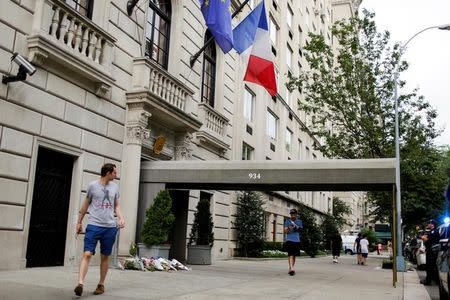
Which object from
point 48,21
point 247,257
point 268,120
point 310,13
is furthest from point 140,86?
point 310,13

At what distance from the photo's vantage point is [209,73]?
69.6 ft

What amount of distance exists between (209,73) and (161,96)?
6.66 m

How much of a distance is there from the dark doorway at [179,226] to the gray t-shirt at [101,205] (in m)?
9.65

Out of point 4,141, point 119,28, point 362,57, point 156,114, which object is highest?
point 362,57

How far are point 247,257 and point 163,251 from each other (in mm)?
11304

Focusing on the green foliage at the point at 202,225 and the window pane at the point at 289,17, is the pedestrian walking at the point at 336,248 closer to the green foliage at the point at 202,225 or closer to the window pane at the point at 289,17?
the green foliage at the point at 202,225

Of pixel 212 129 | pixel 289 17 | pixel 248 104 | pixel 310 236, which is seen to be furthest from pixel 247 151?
pixel 289 17

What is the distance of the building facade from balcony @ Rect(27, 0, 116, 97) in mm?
26

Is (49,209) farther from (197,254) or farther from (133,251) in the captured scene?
(197,254)

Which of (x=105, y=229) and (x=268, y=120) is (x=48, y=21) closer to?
(x=105, y=229)

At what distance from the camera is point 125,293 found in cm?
753

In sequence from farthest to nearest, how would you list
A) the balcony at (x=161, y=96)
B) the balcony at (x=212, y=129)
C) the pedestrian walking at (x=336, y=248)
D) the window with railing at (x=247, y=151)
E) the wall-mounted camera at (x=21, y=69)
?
the pedestrian walking at (x=336, y=248) → the window with railing at (x=247, y=151) → the balcony at (x=212, y=129) → the balcony at (x=161, y=96) → the wall-mounted camera at (x=21, y=69)

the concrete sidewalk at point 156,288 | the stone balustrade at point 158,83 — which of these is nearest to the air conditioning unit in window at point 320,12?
the stone balustrade at point 158,83

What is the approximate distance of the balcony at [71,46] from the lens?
414 inches
